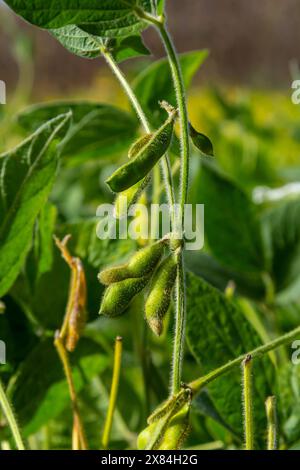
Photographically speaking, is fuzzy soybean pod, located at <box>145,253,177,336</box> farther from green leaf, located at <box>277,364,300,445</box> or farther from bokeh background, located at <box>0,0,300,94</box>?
bokeh background, located at <box>0,0,300,94</box>

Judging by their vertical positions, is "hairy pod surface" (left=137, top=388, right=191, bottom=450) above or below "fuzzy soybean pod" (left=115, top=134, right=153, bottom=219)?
below

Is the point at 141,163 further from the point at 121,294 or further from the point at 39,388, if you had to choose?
the point at 39,388

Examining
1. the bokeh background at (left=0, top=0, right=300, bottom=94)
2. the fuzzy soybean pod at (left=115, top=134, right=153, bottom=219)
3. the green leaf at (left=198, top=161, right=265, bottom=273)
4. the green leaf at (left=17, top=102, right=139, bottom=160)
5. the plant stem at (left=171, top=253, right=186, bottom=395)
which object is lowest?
the plant stem at (left=171, top=253, right=186, bottom=395)

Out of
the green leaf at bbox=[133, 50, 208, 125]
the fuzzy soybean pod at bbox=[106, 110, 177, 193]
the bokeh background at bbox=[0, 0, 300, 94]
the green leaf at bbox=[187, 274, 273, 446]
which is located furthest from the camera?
the bokeh background at bbox=[0, 0, 300, 94]

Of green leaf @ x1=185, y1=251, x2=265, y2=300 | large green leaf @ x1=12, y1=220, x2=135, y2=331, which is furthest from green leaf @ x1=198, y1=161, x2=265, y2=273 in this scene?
large green leaf @ x1=12, y1=220, x2=135, y2=331

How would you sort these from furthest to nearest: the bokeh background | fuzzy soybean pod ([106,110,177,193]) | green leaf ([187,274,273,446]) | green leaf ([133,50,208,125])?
the bokeh background
green leaf ([133,50,208,125])
green leaf ([187,274,273,446])
fuzzy soybean pod ([106,110,177,193])

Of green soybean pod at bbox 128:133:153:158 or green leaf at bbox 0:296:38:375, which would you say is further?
green leaf at bbox 0:296:38:375
